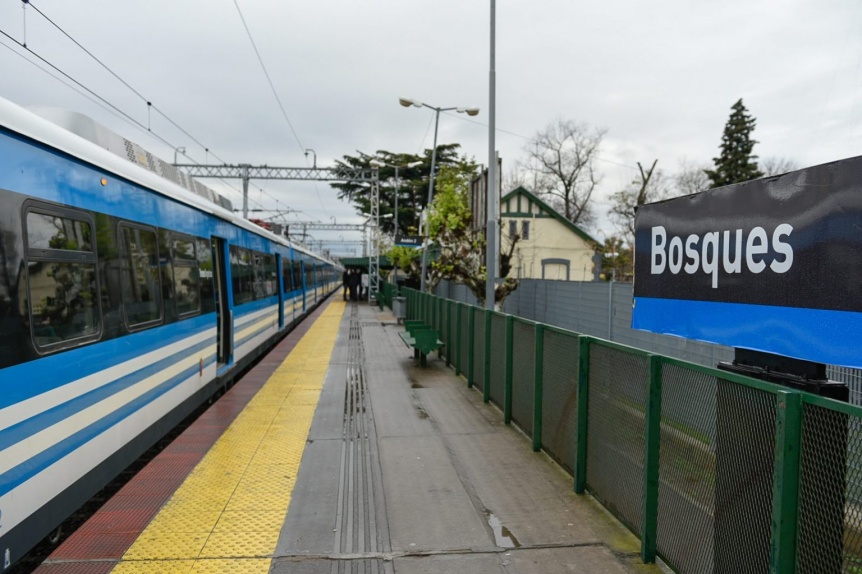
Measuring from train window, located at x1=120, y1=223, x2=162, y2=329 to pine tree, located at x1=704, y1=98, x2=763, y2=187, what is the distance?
44.1 metres

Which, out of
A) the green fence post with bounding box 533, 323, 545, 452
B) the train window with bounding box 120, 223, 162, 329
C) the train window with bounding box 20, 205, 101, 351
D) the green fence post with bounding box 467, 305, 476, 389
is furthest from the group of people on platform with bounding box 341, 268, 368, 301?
the train window with bounding box 20, 205, 101, 351

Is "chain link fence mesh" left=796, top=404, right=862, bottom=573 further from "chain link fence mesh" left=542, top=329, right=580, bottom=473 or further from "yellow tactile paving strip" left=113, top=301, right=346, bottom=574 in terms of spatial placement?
"yellow tactile paving strip" left=113, top=301, right=346, bottom=574

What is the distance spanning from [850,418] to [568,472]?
3666 millimetres

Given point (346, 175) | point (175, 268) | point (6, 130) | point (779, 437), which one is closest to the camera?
point (779, 437)

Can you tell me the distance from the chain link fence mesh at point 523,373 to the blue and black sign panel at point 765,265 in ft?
9.64

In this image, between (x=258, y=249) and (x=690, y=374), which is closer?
(x=690, y=374)

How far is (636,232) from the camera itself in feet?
15.1

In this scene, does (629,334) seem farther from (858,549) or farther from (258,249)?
(858,549)

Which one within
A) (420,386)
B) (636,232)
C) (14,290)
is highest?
(636,232)

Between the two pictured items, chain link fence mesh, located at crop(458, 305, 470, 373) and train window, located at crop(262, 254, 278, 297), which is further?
train window, located at crop(262, 254, 278, 297)

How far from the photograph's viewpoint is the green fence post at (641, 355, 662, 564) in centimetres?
430

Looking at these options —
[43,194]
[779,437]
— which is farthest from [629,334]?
[43,194]

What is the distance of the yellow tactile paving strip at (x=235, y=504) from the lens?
4285 millimetres

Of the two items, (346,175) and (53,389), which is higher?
(346,175)
